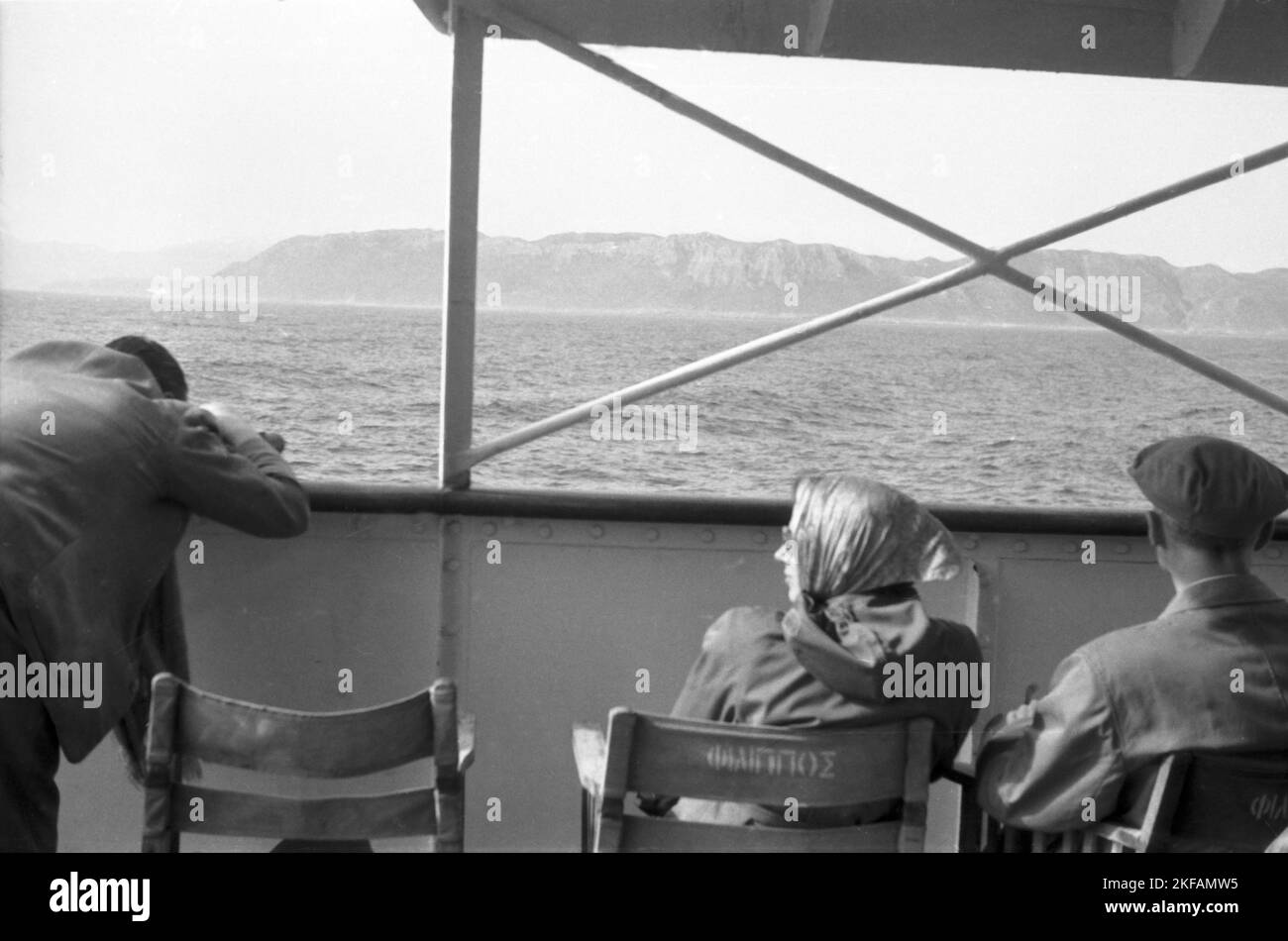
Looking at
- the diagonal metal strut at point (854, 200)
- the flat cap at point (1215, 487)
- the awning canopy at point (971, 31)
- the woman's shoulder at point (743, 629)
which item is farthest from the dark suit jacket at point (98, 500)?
the flat cap at point (1215, 487)

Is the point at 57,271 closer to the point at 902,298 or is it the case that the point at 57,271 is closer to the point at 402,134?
the point at 402,134

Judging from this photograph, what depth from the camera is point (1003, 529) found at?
2.63 m

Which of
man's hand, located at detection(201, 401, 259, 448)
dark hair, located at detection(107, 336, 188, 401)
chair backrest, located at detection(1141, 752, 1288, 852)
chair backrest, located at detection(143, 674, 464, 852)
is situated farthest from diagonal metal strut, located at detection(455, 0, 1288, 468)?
chair backrest, located at detection(1141, 752, 1288, 852)

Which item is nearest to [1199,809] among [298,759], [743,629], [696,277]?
[743,629]

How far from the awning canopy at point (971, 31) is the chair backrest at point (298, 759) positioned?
67.4 inches

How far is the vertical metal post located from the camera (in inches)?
105

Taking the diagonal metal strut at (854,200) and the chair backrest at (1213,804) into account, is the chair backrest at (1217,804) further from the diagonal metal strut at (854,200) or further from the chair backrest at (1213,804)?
the diagonal metal strut at (854,200)

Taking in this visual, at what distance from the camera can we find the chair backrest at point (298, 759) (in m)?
1.56

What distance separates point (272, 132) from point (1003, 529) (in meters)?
7.67
